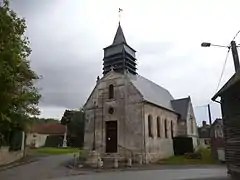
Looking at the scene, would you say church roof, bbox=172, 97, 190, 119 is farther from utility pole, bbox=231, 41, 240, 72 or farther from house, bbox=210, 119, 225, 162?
utility pole, bbox=231, 41, 240, 72

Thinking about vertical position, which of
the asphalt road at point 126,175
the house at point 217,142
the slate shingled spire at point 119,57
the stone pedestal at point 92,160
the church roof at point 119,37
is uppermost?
the church roof at point 119,37

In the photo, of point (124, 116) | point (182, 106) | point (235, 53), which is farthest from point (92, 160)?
point (182, 106)

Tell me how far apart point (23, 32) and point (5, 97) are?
3412mm

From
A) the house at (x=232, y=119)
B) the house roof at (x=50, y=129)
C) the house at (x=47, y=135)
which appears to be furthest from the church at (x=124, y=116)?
the house roof at (x=50, y=129)

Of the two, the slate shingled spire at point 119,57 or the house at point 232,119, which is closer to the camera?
the house at point 232,119

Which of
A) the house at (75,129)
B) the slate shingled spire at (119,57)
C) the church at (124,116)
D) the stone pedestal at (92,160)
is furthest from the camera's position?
the house at (75,129)

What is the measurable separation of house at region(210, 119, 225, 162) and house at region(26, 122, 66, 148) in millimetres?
33534

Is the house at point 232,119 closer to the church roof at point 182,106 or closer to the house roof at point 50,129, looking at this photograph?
the church roof at point 182,106

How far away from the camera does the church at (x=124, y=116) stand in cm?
2847

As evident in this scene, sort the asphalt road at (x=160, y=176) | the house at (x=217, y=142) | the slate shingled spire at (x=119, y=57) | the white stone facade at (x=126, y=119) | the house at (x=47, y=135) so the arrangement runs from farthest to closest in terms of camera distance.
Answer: the house at (x=47, y=135), the slate shingled spire at (x=119, y=57), the house at (x=217, y=142), the white stone facade at (x=126, y=119), the asphalt road at (x=160, y=176)

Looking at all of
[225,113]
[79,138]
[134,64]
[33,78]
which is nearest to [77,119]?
[79,138]

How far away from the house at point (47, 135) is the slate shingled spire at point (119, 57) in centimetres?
2916

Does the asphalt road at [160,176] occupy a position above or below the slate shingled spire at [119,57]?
below

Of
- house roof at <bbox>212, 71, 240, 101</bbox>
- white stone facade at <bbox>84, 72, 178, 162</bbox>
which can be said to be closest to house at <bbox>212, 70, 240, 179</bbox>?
house roof at <bbox>212, 71, 240, 101</bbox>
